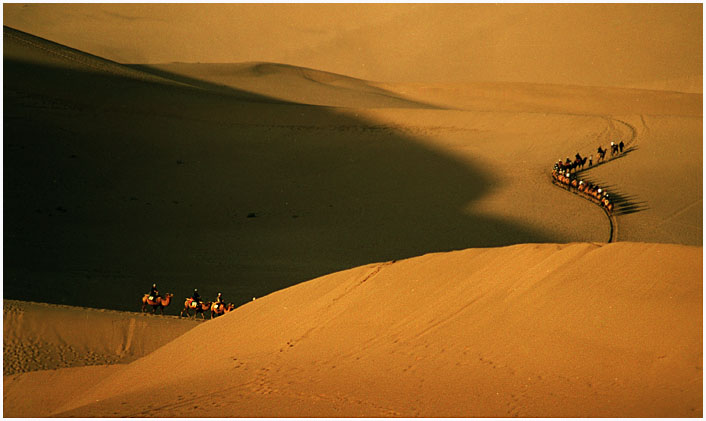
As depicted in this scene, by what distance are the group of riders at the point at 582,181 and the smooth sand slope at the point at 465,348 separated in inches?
536

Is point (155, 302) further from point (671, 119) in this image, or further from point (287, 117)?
point (671, 119)

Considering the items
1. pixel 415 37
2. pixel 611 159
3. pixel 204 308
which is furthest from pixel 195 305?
pixel 415 37

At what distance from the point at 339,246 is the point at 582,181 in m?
8.20

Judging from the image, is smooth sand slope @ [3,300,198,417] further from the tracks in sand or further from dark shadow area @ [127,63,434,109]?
dark shadow area @ [127,63,434,109]

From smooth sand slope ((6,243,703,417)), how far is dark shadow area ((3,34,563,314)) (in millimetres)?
6865

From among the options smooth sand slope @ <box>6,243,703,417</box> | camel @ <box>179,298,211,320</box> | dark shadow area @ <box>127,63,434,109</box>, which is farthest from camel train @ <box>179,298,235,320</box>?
dark shadow area @ <box>127,63,434,109</box>

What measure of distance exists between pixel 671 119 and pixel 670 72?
1169 inches

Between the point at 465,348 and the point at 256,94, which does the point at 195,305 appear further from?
the point at 256,94

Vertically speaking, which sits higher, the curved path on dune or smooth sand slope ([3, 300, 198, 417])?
the curved path on dune

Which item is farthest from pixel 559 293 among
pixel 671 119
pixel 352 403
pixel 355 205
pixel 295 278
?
pixel 671 119

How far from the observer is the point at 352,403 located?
6547mm

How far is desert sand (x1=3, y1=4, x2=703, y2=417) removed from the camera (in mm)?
6980

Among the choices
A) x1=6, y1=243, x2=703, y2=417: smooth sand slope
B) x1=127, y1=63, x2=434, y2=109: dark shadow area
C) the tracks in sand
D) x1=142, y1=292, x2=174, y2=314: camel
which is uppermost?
x1=127, y1=63, x2=434, y2=109: dark shadow area

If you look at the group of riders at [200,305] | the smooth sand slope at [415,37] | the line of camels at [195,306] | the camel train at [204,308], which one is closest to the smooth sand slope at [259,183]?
the line of camels at [195,306]
